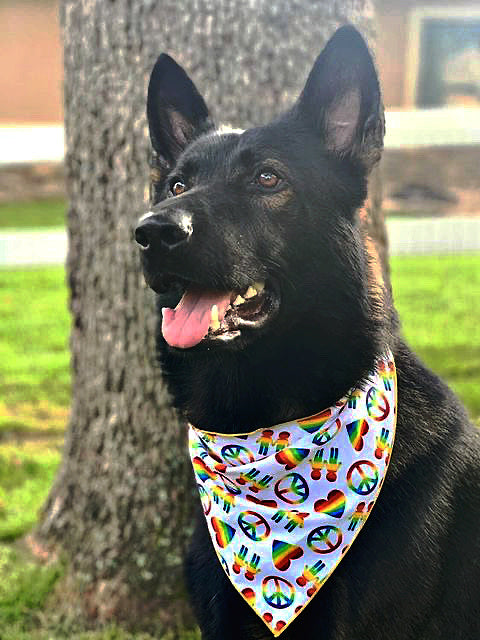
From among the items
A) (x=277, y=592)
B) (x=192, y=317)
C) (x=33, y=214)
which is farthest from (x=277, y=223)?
(x=33, y=214)

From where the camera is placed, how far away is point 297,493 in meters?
2.31

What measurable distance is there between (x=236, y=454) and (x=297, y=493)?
0.65 ft

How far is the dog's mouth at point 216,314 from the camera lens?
2.10m

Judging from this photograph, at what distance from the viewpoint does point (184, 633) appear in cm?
326

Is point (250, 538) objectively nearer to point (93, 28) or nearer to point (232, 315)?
point (232, 315)

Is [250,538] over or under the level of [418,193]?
over

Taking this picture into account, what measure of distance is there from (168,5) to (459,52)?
14.0 metres

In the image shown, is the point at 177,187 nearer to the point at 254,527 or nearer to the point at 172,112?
the point at 172,112

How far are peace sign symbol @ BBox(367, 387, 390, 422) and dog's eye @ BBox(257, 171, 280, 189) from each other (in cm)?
62

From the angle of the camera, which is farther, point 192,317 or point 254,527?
point 254,527

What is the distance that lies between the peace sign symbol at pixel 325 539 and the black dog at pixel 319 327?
0.05 m

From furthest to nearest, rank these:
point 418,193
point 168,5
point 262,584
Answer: point 418,193 < point 168,5 < point 262,584

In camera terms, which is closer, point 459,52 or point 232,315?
point 232,315

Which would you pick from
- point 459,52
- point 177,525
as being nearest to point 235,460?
point 177,525
